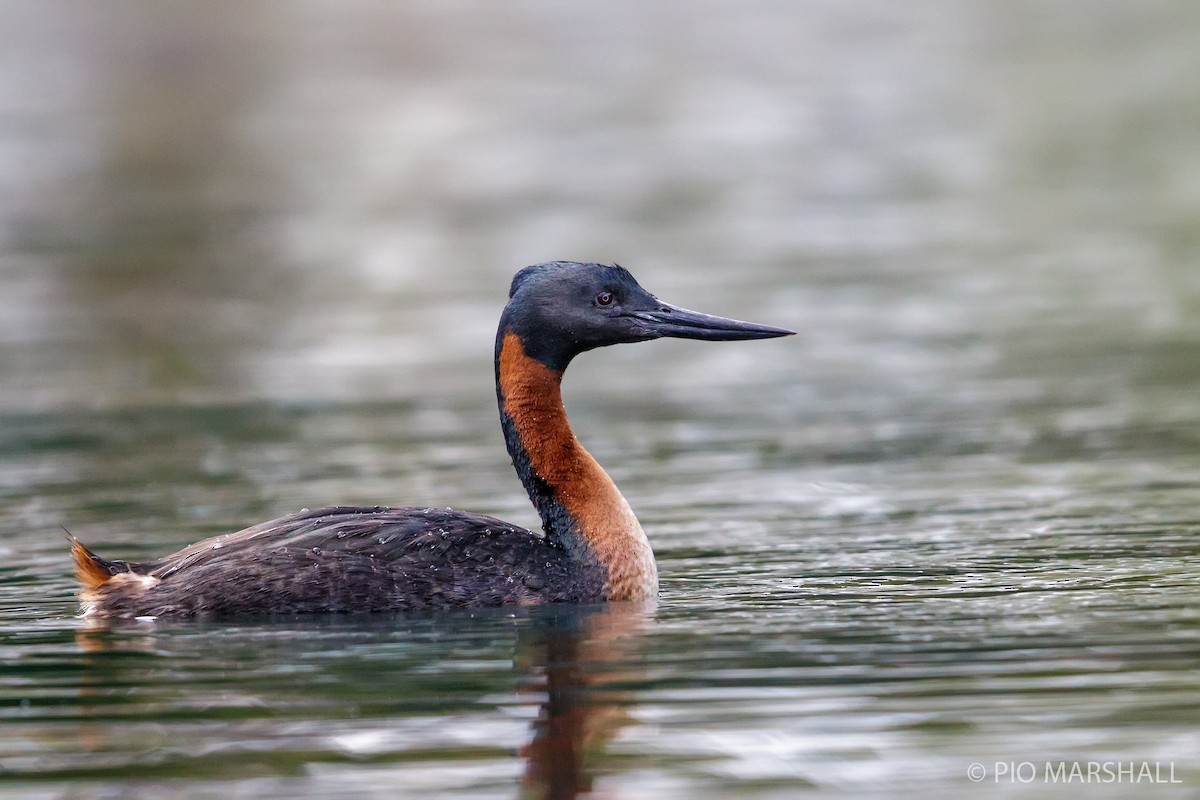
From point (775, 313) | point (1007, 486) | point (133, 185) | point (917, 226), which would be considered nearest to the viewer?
point (1007, 486)

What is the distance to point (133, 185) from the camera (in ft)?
89.3

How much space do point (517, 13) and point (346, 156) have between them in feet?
73.2

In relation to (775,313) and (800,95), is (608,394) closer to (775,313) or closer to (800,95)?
(775,313)

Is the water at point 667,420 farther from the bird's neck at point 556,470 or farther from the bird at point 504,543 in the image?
the bird's neck at point 556,470

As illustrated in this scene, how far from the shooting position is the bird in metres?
8.67

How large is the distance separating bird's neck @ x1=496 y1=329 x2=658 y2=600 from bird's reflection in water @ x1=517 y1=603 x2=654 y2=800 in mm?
346

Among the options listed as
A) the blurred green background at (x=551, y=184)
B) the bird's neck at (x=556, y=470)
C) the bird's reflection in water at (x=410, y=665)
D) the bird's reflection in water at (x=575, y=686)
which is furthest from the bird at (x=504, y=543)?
the blurred green background at (x=551, y=184)

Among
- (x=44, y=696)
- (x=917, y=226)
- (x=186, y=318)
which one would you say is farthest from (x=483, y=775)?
(x=917, y=226)

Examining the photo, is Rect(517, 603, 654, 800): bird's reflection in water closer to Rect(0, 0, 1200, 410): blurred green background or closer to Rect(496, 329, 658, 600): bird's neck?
Rect(496, 329, 658, 600): bird's neck

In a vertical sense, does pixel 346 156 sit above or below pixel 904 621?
above

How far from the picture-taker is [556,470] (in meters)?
9.23

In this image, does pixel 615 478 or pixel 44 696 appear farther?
pixel 615 478

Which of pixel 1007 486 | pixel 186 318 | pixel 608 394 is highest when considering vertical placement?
pixel 186 318

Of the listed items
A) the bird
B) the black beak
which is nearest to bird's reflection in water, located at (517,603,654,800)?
the bird
